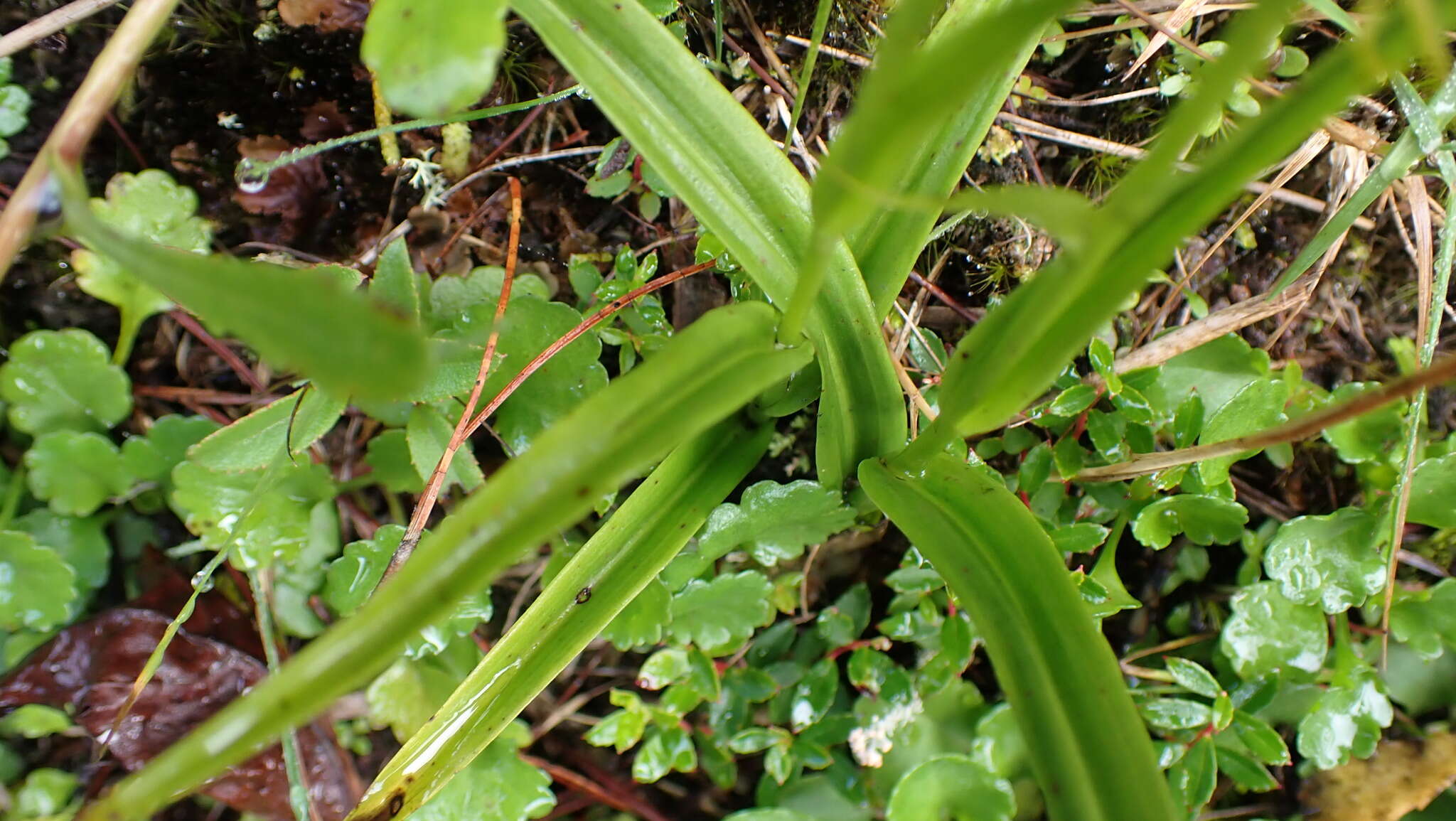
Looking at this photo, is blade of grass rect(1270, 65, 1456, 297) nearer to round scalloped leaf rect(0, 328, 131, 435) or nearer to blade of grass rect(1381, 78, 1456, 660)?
blade of grass rect(1381, 78, 1456, 660)

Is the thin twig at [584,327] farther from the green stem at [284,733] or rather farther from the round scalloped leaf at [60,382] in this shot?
the round scalloped leaf at [60,382]

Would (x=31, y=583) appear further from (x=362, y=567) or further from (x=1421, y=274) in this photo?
(x=1421, y=274)

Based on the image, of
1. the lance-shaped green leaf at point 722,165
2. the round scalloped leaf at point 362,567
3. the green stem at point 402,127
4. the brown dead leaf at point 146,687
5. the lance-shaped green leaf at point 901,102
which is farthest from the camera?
the brown dead leaf at point 146,687

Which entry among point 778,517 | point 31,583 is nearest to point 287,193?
point 31,583

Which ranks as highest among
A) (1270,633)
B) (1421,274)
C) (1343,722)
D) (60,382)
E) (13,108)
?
(13,108)

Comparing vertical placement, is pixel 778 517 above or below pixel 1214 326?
above

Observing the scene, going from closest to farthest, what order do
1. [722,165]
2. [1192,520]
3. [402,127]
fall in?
[722,165] → [402,127] → [1192,520]

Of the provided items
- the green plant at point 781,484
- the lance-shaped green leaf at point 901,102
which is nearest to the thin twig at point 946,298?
the green plant at point 781,484
